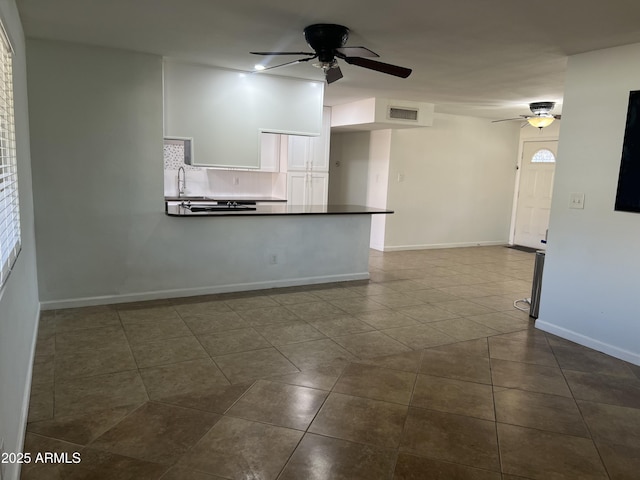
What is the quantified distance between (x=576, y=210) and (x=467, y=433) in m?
2.23

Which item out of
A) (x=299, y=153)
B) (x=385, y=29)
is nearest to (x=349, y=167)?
(x=299, y=153)

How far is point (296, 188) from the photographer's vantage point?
6.91m

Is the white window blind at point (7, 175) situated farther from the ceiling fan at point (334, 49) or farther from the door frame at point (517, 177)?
the door frame at point (517, 177)

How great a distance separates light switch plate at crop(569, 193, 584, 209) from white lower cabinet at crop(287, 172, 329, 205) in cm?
399

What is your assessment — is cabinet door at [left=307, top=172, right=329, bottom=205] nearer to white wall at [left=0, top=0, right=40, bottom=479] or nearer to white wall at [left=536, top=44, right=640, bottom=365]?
white wall at [left=536, top=44, right=640, bottom=365]

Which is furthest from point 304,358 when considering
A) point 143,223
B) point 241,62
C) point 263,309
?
point 241,62

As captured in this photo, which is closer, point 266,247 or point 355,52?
point 355,52

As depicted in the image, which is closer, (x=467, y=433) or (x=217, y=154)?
(x=467, y=433)

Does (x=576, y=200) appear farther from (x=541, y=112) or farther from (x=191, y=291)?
(x=191, y=291)

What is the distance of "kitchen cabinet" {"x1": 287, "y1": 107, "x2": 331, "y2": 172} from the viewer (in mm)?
6789

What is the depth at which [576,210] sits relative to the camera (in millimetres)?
3660

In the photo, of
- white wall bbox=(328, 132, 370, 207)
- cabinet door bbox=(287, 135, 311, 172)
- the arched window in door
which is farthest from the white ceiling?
the arched window in door

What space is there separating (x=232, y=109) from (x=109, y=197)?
58.5 inches

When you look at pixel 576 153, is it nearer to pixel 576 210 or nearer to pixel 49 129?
pixel 576 210
